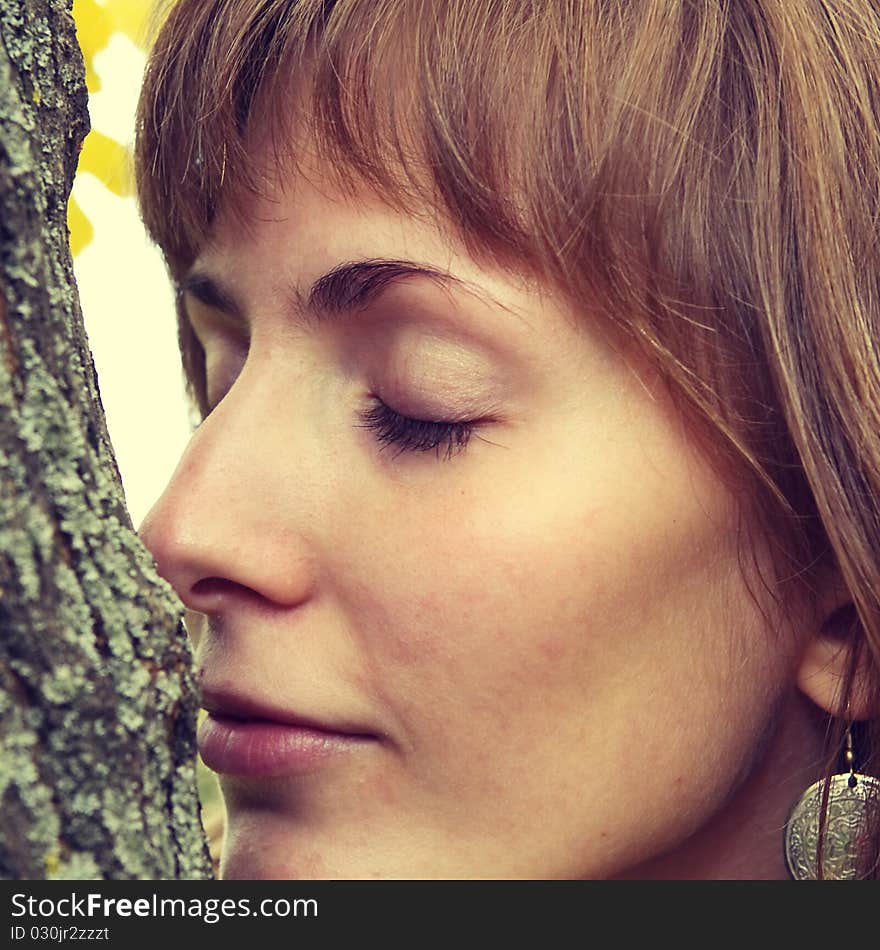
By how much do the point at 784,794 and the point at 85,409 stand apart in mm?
1259

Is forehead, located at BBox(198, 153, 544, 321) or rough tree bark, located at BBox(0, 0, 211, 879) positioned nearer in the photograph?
rough tree bark, located at BBox(0, 0, 211, 879)

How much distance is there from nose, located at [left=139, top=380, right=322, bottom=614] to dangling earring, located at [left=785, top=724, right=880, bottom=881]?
2.86 ft

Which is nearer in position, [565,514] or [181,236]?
[565,514]

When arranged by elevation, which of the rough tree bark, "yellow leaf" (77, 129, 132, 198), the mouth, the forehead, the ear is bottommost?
the ear

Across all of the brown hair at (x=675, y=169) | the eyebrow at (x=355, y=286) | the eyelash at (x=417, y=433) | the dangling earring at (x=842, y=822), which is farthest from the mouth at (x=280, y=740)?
the dangling earring at (x=842, y=822)

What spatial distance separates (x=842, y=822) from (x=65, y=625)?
127cm

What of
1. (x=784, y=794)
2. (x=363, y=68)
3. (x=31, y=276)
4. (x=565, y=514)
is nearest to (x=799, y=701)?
(x=784, y=794)

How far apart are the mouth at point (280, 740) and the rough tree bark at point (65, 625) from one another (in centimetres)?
36

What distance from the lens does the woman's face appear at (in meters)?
1.42

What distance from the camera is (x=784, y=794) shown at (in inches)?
70.5

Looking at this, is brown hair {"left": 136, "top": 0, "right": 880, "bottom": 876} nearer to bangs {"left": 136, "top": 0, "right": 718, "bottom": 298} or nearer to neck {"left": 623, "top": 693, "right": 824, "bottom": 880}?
bangs {"left": 136, "top": 0, "right": 718, "bottom": 298}

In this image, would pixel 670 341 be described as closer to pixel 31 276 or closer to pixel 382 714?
pixel 382 714

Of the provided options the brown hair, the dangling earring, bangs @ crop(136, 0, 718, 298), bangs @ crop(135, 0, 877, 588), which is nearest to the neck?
the dangling earring

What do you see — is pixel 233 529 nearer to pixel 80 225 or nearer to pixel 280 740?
pixel 280 740
